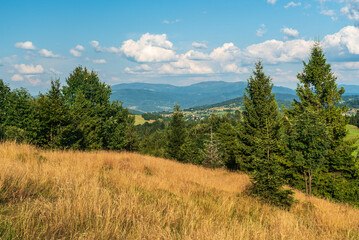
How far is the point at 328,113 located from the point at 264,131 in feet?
30.7

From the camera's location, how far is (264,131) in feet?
61.9

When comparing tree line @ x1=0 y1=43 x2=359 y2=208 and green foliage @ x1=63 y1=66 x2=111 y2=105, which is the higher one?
green foliage @ x1=63 y1=66 x2=111 y2=105

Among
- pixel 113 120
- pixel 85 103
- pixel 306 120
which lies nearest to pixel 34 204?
pixel 306 120

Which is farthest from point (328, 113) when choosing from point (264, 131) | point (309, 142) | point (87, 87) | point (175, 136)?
point (87, 87)

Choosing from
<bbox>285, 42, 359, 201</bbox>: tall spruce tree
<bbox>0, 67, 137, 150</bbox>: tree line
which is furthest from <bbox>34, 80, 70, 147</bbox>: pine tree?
<bbox>285, 42, 359, 201</bbox>: tall spruce tree

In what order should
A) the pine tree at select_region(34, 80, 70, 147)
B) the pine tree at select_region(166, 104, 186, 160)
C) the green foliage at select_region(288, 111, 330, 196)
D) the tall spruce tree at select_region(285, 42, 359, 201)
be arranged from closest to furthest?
the green foliage at select_region(288, 111, 330, 196) < the pine tree at select_region(34, 80, 70, 147) < the tall spruce tree at select_region(285, 42, 359, 201) < the pine tree at select_region(166, 104, 186, 160)

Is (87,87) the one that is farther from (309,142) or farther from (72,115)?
(309,142)

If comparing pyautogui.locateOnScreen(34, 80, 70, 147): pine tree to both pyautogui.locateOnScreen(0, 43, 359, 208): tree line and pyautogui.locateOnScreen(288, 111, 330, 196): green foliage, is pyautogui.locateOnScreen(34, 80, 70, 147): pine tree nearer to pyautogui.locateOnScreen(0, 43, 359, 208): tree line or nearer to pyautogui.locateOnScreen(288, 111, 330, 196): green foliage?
pyautogui.locateOnScreen(0, 43, 359, 208): tree line

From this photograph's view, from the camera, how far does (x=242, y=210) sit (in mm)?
5828

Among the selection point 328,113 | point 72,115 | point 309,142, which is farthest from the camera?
point 72,115

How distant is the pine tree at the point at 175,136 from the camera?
119 ft

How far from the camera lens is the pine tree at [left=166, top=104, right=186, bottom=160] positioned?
36.1 m

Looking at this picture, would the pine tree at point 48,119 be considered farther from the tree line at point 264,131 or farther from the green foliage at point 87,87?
the green foliage at point 87,87

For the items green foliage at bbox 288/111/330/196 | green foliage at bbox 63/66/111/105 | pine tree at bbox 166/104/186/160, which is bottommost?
pine tree at bbox 166/104/186/160
